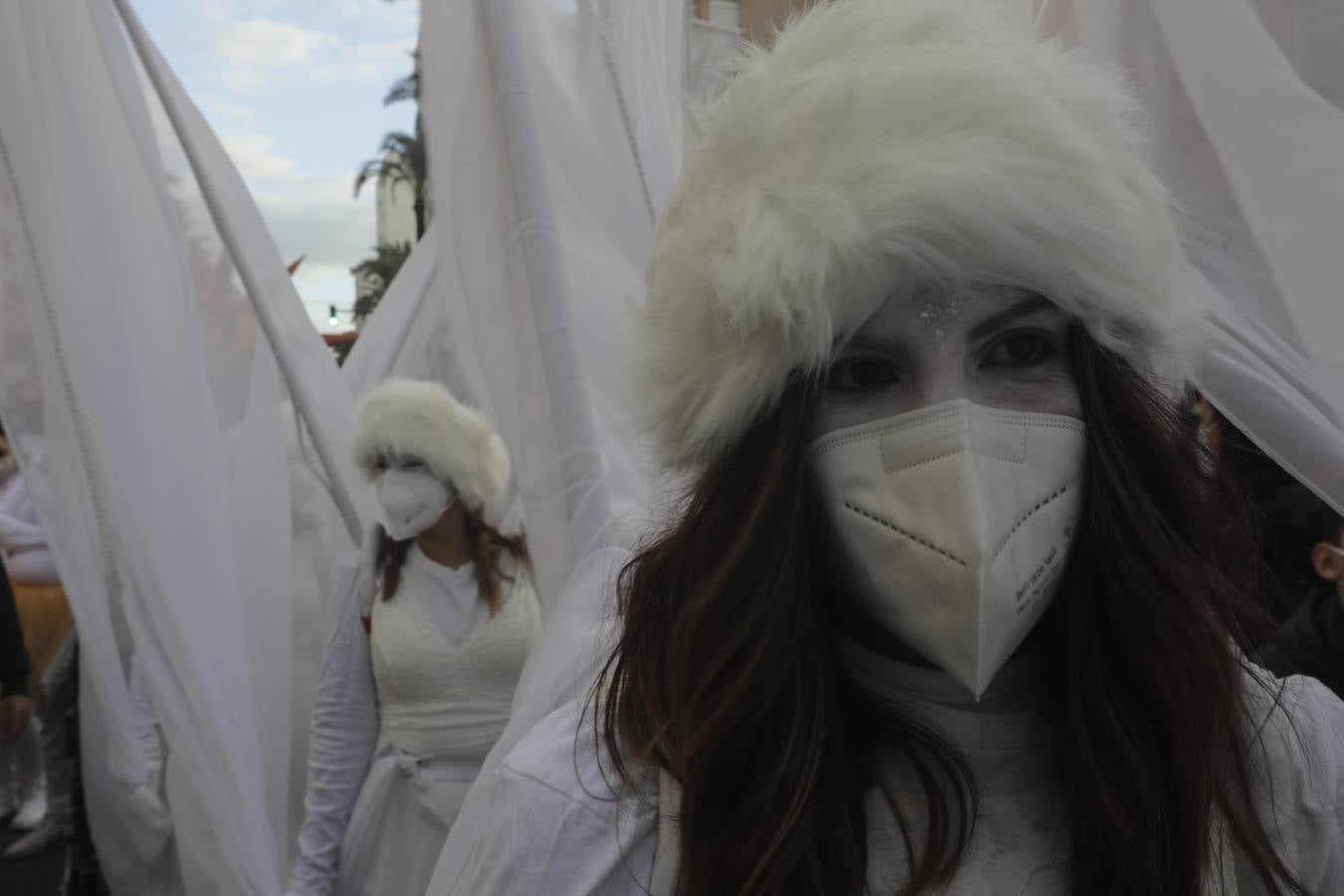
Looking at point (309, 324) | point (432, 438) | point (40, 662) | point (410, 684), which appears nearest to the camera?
point (410, 684)

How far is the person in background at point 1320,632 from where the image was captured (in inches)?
78.7

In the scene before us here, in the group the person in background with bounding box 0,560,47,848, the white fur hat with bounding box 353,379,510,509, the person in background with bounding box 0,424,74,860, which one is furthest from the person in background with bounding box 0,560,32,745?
the white fur hat with bounding box 353,379,510,509

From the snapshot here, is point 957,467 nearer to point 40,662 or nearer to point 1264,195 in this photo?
point 1264,195

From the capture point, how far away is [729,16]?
7.91m

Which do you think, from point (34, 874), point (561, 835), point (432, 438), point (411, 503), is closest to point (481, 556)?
point (411, 503)

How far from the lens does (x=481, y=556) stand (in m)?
3.56

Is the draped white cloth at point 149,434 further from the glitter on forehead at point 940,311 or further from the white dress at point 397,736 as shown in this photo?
the glitter on forehead at point 940,311

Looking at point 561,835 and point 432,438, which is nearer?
point 561,835

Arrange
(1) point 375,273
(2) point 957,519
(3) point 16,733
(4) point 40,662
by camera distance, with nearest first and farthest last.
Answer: (2) point 957,519, (3) point 16,733, (4) point 40,662, (1) point 375,273

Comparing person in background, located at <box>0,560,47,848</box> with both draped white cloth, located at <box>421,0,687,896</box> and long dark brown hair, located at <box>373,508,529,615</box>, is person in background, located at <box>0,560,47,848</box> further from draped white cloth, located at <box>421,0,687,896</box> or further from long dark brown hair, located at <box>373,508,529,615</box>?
draped white cloth, located at <box>421,0,687,896</box>

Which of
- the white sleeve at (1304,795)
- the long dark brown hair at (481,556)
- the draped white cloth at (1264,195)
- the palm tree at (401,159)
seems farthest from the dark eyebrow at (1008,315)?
the palm tree at (401,159)

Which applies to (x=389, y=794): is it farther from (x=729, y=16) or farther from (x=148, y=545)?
(x=729, y=16)

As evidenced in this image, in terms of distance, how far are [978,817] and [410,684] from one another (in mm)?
2312

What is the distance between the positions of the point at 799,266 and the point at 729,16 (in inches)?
290
